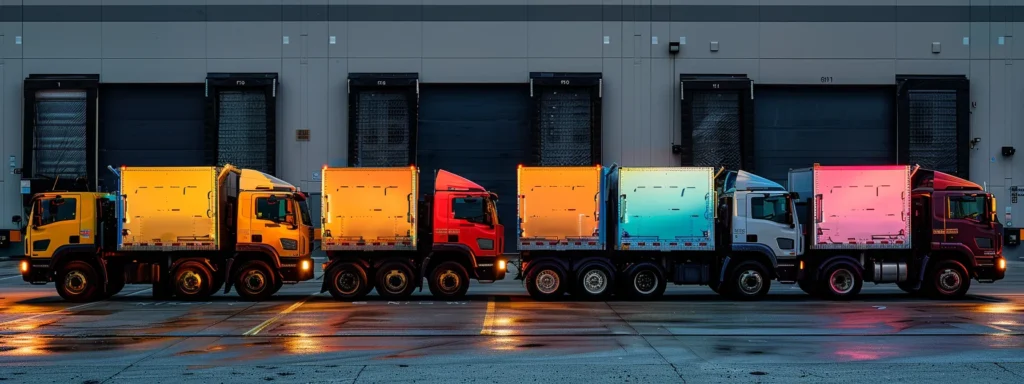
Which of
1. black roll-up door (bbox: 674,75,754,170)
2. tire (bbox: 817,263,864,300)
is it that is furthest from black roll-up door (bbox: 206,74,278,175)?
tire (bbox: 817,263,864,300)

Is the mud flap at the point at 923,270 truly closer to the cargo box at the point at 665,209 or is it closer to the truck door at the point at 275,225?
the cargo box at the point at 665,209

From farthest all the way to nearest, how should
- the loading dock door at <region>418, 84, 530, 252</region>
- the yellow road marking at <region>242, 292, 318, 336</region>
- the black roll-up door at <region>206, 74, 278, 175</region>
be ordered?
1. the loading dock door at <region>418, 84, 530, 252</region>
2. the black roll-up door at <region>206, 74, 278, 175</region>
3. the yellow road marking at <region>242, 292, 318, 336</region>

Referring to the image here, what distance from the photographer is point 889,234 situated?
23391 millimetres

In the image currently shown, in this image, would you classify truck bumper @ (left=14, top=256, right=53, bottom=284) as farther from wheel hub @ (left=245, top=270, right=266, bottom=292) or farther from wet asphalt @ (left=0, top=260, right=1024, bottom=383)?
wheel hub @ (left=245, top=270, right=266, bottom=292)

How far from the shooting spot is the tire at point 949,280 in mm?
23125

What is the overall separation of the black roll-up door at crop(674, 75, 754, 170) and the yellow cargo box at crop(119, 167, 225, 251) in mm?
23867

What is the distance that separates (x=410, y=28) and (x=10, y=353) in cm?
3026

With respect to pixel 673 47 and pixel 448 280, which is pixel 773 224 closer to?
pixel 448 280

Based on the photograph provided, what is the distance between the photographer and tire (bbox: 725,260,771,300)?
2289 cm

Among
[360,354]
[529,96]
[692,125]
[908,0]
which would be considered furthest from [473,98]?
[360,354]

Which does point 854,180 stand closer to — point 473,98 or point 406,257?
point 406,257

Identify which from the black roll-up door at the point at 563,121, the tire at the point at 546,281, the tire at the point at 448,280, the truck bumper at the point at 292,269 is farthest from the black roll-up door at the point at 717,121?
the truck bumper at the point at 292,269

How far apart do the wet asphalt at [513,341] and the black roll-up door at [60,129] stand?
21.0 meters

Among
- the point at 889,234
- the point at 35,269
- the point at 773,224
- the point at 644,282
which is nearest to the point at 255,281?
the point at 35,269
